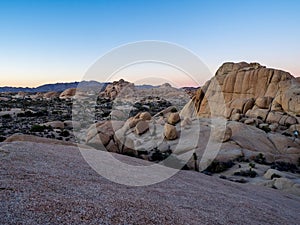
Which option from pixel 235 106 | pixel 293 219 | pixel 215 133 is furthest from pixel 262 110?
pixel 293 219

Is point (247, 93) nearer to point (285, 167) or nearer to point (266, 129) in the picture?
point (266, 129)

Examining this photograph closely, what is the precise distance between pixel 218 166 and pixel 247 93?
19127 millimetres

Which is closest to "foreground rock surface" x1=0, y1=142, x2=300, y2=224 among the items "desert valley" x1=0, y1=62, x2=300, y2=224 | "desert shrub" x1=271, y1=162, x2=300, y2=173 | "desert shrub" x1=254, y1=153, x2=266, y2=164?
"desert valley" x1=0, y1=62, x2=300, y2=224

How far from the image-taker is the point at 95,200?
4426mm

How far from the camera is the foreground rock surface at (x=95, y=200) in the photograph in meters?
3.75

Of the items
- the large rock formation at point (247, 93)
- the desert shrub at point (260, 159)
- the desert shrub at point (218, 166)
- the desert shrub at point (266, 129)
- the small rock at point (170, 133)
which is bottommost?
the desert shrub at point (218, 166)

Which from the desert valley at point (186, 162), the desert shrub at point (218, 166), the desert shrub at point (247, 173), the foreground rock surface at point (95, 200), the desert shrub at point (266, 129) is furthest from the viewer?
the desert shrub at point (266, 129)

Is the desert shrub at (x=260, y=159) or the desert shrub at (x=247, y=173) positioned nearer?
the desert shrub at (x=247, y=173)

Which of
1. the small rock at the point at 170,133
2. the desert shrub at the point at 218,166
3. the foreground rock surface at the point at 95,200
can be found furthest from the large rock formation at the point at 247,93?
the foreground rock surface at the point at 95,200

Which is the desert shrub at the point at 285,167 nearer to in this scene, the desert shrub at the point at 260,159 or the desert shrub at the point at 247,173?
the desert shrub at the point at 260,159

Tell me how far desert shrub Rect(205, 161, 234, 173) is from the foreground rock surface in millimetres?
5924

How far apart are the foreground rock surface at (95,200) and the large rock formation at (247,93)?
787 inches

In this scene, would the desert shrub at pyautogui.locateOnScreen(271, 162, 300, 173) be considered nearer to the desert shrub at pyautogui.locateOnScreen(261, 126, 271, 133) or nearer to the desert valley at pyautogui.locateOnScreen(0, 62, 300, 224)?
the desert valley at pyautogui.locateOnScreen(0, 62, 300, 224)

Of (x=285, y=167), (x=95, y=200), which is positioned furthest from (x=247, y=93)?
(x=95, y=200)
